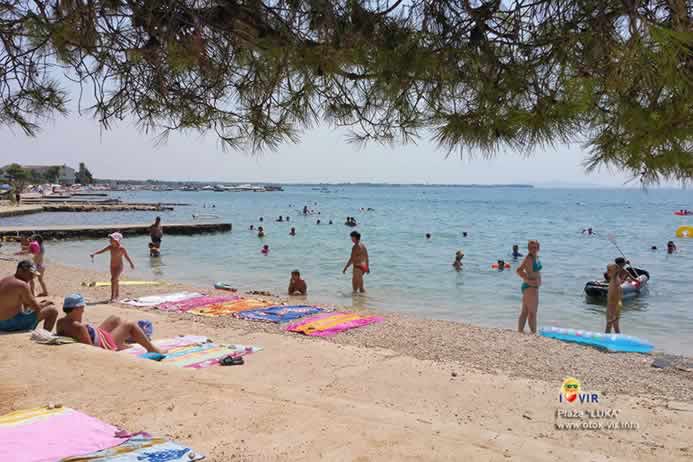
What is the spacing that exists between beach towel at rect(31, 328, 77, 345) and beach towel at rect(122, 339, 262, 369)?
A: 0.63 meters

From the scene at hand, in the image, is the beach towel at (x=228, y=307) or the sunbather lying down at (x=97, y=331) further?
the beach towel at (x=228, y=307)

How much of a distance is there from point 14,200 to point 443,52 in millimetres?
49243

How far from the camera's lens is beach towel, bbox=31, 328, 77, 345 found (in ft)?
16.7

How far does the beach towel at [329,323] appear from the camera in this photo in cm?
770

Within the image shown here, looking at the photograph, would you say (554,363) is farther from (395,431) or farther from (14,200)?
(14,200)

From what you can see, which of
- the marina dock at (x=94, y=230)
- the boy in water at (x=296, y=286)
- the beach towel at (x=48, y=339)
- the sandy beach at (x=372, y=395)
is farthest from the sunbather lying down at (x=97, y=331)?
the marina dock at (x=94, y=230)

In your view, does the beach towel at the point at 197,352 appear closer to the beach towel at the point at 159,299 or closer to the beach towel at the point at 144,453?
the beach towel at the point at 144,453

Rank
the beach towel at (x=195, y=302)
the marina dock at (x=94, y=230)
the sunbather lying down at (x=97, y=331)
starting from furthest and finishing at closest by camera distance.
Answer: the marina dock at (x=94, y=230), the beach towel at (x=195, y=302), the sunbather lying down at (x=97, y=331)

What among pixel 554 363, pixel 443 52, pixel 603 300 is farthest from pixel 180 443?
pixel 603 300

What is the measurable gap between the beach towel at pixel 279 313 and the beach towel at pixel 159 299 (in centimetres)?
183

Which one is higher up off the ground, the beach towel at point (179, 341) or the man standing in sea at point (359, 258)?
the man standing in sea at point (359, 258)

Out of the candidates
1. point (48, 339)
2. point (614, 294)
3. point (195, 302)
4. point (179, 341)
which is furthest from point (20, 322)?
point (614, 294)

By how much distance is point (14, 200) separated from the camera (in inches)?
1735

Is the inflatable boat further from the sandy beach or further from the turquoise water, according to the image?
the sandy beach
